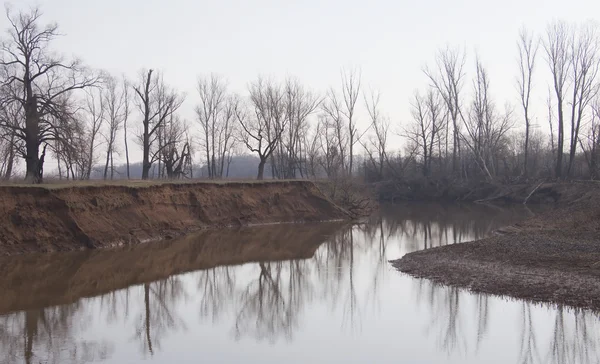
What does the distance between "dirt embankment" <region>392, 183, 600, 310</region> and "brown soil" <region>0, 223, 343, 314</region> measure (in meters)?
6.58

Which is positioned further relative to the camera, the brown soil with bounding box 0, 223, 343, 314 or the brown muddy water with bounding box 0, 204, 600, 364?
the brown soil with bounding box 0, 223, 343, 314

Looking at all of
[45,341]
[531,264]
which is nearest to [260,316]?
[45,341]

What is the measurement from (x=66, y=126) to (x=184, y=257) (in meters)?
10.8

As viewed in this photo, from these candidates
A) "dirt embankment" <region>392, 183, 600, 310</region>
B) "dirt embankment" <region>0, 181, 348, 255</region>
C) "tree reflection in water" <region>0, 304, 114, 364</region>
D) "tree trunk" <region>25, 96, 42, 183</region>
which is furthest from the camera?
"tree trunk" <region>25, 96, 42, 183</region>

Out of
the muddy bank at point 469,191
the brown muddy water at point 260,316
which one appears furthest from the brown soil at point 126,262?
the muddy bank at point 469,191

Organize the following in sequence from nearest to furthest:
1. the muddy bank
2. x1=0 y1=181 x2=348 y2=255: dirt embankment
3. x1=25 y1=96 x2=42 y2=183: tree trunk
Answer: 1. x1=0 y1=181 x2=348 y2=255: dirt embankment
2. x1=25 y1=96 x2=42 y2=183: tree trunk
3. the muddy bank

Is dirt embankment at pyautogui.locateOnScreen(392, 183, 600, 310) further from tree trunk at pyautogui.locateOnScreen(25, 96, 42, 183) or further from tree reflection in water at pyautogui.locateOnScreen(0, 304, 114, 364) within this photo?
tree trunk at pyautogui.locateOnScreen(25, 96, 42, 183)

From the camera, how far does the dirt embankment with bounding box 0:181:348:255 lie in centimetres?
2297

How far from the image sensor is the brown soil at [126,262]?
1575 cm

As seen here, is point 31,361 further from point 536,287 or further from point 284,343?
point 536,287

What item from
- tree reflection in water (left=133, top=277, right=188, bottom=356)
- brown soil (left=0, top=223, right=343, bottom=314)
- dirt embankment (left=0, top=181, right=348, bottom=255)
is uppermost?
dirt embankment (left=0, top=181, right=348, bottom=255)

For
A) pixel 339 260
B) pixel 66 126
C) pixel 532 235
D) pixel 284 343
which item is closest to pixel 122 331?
pixel 284 343

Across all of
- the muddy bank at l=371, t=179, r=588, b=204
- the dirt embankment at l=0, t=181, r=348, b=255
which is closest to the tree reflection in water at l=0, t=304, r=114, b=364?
the dirt embankment at l=0, t=181, r=348, b=255

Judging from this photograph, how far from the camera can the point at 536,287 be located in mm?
14133
